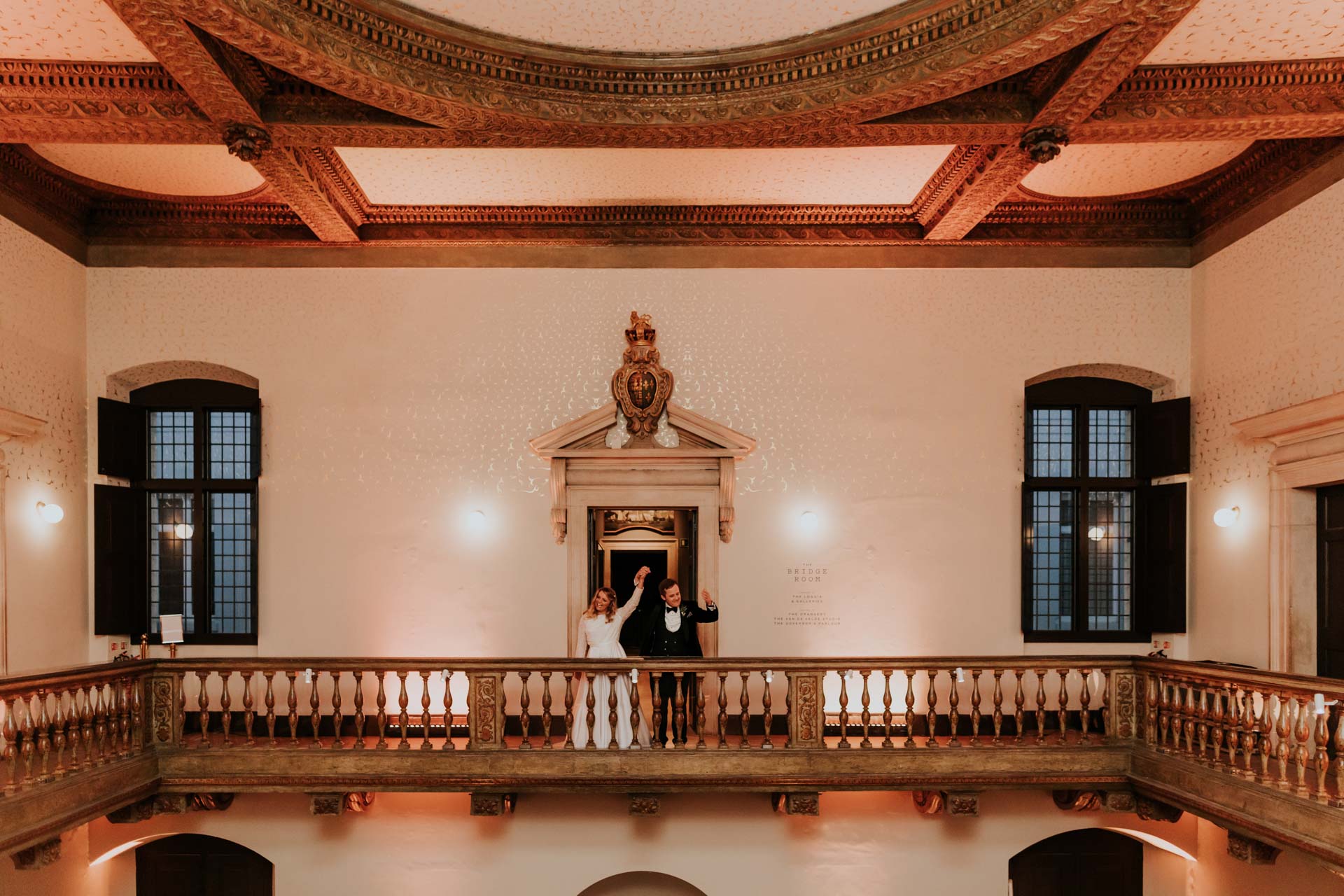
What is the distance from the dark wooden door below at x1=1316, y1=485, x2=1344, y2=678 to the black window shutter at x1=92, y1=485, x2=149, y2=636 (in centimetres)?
1148

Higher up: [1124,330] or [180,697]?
[1124,330]

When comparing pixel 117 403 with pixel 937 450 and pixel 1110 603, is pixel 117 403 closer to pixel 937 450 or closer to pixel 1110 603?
pixel 937 450

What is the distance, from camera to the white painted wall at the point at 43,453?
334 inches

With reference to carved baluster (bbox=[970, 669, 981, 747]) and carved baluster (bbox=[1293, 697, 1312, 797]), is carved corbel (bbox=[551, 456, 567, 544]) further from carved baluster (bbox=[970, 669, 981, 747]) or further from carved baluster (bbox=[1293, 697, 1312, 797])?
carved baluster (bbox=[1293, 697, 1312, 797])

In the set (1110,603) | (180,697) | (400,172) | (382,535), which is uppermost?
(400,172)

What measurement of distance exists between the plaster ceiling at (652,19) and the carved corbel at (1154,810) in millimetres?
7087

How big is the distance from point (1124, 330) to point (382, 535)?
8.19 metres

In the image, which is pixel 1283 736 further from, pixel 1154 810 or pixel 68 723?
pixel 68 723

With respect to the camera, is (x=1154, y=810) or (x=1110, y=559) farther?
(x=1110, y=559)

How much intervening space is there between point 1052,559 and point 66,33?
32.6ft

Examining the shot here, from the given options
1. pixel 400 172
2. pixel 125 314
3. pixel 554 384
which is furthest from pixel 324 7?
pixel 125 314

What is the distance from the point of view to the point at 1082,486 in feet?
33.1

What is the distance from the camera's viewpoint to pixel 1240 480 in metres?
8.98

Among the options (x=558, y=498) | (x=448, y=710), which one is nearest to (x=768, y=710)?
(x=448, y=710)
